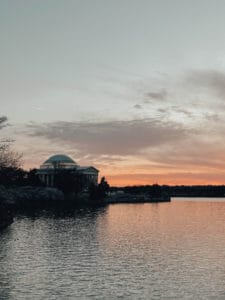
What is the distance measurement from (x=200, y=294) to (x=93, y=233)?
37433 millimetres

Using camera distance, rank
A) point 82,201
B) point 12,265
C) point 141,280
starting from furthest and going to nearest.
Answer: point 82,201, point 12,265, point 141,280

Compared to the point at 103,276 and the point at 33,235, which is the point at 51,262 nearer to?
the point at 103,276

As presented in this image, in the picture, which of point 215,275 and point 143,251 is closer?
point 215,275

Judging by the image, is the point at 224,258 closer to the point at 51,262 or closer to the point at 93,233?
the point at 51,262

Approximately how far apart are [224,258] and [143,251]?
25.8 feet

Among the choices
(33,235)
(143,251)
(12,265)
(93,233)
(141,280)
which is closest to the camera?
(141,280)

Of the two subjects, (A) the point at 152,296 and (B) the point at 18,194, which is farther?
(B) the point at 18,194

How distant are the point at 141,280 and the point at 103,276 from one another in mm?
2792

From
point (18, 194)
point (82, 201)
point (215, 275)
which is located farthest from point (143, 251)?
point (82, 201)

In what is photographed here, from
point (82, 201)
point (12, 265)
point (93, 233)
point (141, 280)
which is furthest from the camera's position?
point (82, 201)

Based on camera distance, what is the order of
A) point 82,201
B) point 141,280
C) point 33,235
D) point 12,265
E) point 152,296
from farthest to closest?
point 82,201
point 33,235
point 12,265
point 141,280
point 152,296

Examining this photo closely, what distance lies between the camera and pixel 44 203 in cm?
16975

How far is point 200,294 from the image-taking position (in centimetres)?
3036

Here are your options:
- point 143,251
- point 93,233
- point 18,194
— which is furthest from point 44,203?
point 143,251
